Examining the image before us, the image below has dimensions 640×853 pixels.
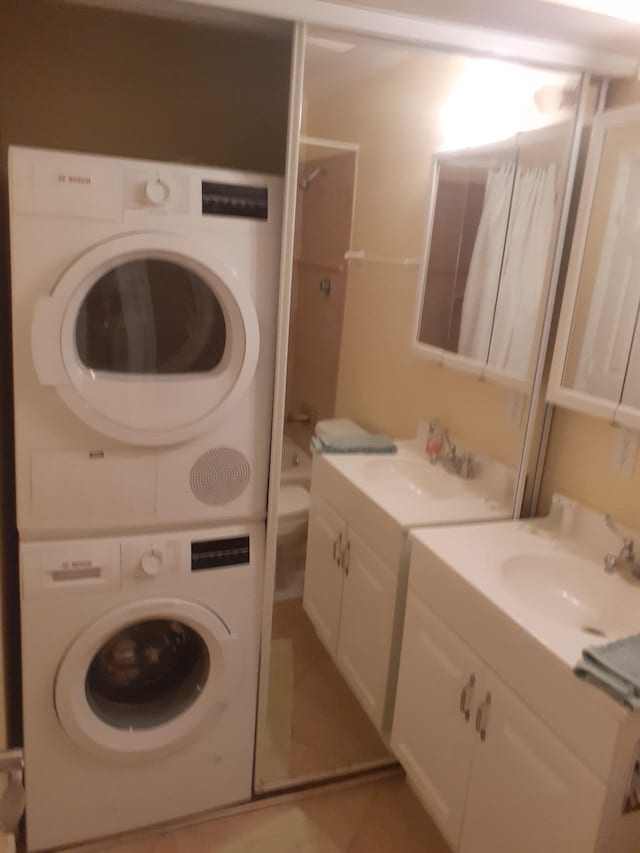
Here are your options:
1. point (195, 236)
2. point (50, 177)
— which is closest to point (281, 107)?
point (195, 236)

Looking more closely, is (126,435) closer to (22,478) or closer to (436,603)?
(22,478)

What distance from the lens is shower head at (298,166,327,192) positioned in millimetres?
2249

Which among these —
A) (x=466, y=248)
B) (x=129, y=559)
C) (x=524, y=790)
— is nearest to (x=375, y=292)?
(x=466, y=248)

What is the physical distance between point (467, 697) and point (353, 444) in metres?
1.04

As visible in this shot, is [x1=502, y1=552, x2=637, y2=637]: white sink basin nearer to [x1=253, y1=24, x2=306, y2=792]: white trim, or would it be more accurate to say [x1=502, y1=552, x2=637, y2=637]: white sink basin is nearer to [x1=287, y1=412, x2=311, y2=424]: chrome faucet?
[x1=253, y1=24, x2=306, y2=792]: white trim

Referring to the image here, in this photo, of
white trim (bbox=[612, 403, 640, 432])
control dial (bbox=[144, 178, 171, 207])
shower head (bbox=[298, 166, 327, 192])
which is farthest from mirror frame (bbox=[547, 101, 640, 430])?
control dial (bbox=[144, 178, 171, 207])

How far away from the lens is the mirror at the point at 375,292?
6.82 ft

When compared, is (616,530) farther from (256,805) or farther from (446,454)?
(256,805)

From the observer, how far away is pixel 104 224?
151cm

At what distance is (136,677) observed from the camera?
1.93 m

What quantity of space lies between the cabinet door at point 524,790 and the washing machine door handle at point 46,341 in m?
1.19

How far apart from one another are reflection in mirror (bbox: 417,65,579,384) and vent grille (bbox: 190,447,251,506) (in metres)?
0.91

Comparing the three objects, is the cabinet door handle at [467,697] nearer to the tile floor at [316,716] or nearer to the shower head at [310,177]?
the tile floor at [316,716]

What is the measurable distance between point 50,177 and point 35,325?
1.05 feet
